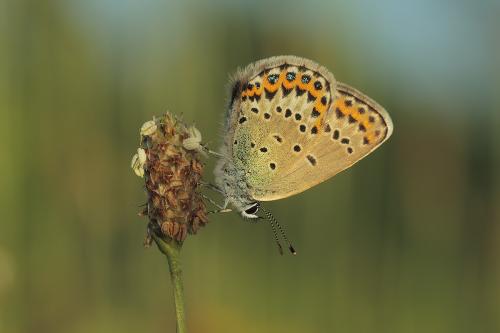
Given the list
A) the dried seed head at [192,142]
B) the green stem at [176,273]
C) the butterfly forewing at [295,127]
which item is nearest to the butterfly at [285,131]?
the butterfly forewing at [295,127]

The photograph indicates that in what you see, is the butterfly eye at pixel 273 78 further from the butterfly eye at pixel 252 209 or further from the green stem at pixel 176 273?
the green stem at pixel 176 273


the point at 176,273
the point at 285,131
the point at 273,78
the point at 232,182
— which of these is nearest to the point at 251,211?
the point at 232,182

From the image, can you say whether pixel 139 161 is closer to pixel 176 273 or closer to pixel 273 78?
pixel 176 273

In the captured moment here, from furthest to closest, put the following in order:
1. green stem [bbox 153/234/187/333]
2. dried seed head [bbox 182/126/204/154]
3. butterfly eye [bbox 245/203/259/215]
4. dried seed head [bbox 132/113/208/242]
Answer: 1. butterfly eye [bbox 245/203/259/215]
2. dried seed head [bbox 182/126/204/154]
3. dried seed head [bbox 132/113/208/242]
4. green stem [bbox 153/234/187/333]

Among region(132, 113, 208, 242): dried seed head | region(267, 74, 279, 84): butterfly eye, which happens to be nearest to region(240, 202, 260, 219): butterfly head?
region(267, 74, 279, 84): butterfly eye

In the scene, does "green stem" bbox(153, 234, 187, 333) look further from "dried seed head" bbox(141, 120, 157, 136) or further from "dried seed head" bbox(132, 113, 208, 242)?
"dried seed head" bbox(141, 120, 157, 136)
